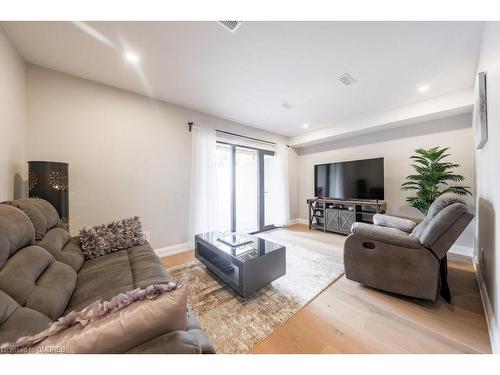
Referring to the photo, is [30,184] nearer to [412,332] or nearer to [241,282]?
[241,282]

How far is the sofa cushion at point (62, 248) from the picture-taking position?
1.29 metres

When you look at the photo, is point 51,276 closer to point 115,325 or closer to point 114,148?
point 115,325

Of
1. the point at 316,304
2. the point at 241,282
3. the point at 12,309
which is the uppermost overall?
the point at 12,309

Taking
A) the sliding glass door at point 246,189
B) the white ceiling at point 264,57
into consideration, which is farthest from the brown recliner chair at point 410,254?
the sliding glass door at point 246,189

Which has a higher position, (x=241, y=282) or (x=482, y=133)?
(x=482, y=133)

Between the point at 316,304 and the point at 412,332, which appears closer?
the point at 412,332

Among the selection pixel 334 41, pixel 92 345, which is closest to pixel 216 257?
pixel 92 345

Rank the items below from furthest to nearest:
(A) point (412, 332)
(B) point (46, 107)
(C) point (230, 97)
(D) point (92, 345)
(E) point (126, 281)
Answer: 1. (C) point (230, 97)
2. (B) point (46, 107)
3. (A) point (412, 332)
4. (E) point (126, 281)
5. (D) point (92, 345)

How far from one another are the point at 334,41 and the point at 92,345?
244 centimetres

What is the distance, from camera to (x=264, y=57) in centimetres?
192

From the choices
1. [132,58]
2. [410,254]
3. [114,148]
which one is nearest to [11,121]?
[114,148]

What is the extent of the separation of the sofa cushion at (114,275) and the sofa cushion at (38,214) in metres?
0.39

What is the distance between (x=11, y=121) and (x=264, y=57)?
2.41 m

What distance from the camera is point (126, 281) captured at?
125cm
